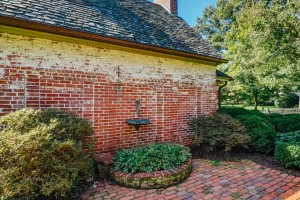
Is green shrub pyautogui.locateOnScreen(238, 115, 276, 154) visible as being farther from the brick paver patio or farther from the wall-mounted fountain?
the wall-mounted fountain

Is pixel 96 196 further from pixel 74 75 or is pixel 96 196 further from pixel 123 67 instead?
pixel 123 67

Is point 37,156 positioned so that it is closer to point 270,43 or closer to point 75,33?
point 75,33

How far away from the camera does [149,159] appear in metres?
4.06

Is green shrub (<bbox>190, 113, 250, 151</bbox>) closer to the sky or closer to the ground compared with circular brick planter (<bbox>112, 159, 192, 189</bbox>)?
closer to the sky

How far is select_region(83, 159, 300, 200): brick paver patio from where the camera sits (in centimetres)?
342

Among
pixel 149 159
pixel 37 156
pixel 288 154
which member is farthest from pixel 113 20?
pixel 288 154

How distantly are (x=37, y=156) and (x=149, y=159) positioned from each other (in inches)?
85.2

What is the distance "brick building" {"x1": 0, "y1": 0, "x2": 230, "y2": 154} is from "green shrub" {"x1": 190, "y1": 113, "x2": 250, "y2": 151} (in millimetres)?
636

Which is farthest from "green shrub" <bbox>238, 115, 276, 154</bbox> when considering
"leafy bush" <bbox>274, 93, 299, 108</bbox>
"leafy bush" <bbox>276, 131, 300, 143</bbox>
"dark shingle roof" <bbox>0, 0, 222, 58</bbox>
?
"leafy bush" <bbox>274, 93, 299, 108</bbox>

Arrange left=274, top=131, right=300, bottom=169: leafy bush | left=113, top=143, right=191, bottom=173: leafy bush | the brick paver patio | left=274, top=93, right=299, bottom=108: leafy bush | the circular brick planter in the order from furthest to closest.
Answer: left=274, top=93, right=299, bottom=108: leafy bush
left=274, top=131, right=300, bottom=169: leafy bush
left=113, top=143, right=191, bottom=173: leafy bush
the circular brick planter
the brick paver patio

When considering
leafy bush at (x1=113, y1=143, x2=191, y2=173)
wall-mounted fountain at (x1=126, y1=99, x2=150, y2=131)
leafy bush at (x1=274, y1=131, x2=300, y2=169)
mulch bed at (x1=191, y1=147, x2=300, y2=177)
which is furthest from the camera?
mulch bed at (x1=191, y1=147, x2=300, y2=177)

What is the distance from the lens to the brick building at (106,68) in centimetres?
380

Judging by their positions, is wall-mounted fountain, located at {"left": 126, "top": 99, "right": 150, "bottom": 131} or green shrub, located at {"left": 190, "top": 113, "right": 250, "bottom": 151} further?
green shrub, located at {"left": 190, "top": 113, "right": 250, "bottom": 151}

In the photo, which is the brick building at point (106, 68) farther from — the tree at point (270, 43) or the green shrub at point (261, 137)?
the tree at point (270, 43)
